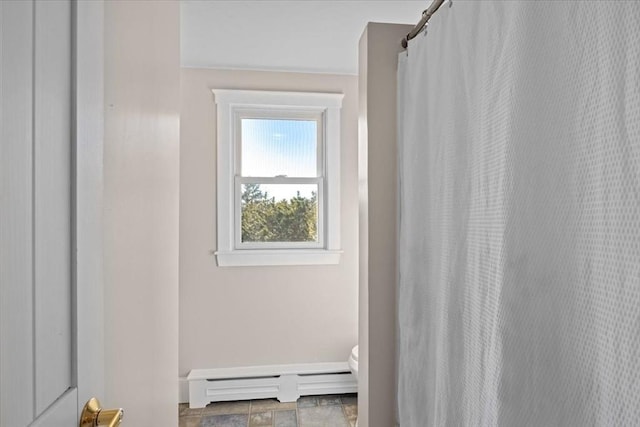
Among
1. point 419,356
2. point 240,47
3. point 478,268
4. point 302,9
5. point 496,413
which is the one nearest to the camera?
point 496,413

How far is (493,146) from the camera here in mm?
896

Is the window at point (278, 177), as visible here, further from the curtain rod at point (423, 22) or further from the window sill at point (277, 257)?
the curtain rod at point (423, 22)

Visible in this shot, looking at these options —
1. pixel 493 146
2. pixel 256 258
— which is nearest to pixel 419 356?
pixel 493 146

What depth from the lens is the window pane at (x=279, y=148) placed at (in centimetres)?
307

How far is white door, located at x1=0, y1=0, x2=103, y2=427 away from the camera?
0.51m

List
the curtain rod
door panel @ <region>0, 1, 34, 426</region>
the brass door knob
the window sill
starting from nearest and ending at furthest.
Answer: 1. door panel @ <region>0, 1, 34, 426</region>
2. the brass door knob
3. the curtain rod
4. the window sill

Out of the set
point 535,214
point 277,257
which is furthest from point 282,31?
point 535,214

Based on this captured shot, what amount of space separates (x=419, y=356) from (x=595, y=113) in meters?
0.94

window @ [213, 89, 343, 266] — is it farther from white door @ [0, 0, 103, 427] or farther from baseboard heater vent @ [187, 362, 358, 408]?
white door @ [0, 0, 103, 427]

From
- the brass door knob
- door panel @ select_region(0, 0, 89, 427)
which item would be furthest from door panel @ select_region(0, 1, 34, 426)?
the brass door knob

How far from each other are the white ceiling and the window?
0.76ft

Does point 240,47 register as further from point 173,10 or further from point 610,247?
point 610,247

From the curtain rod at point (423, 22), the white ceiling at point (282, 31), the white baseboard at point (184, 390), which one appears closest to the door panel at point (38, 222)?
the curtain rod at point (423, 22)

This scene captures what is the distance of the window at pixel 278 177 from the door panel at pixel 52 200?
2.29 meters
